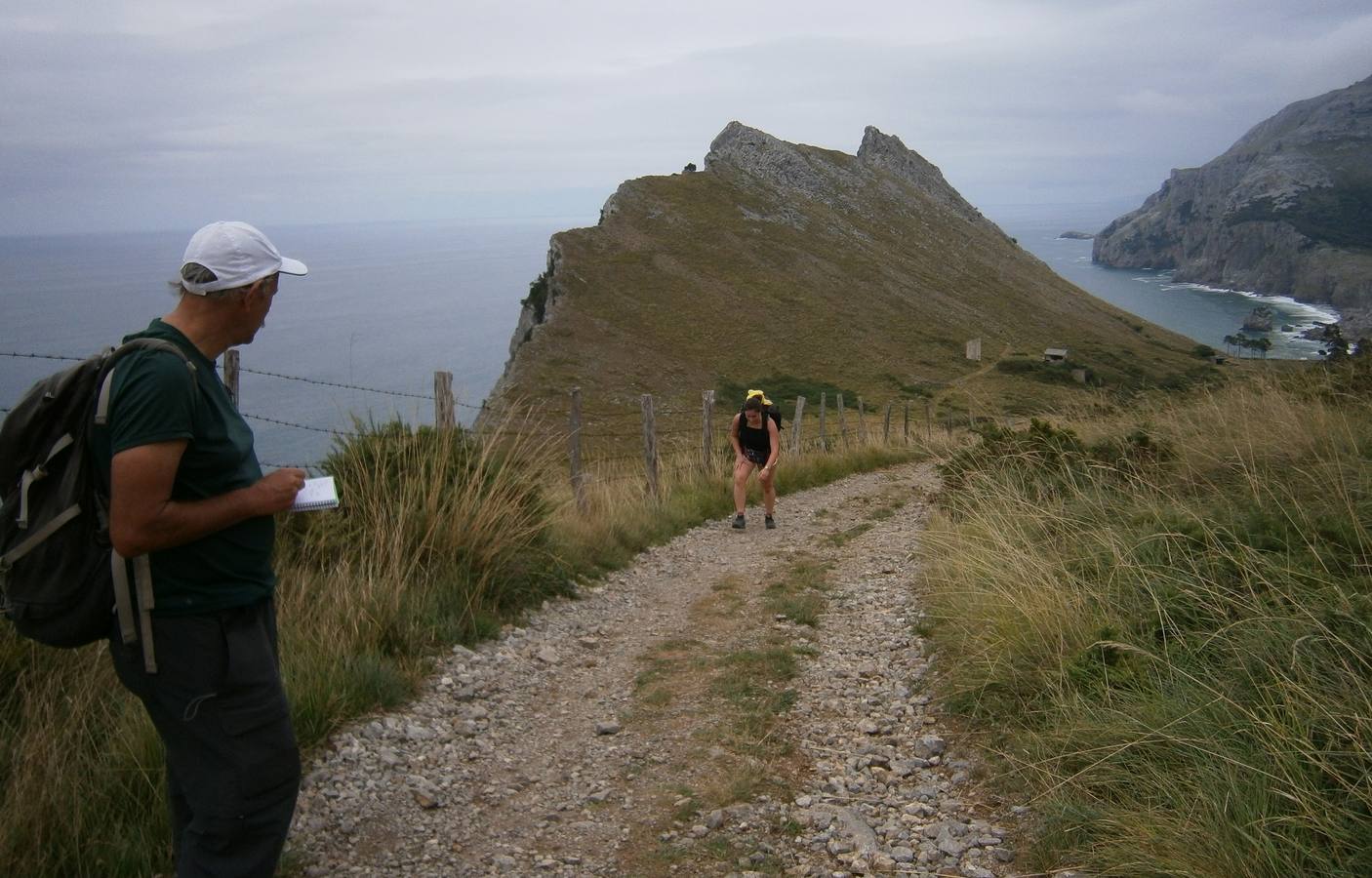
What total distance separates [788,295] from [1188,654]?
6268 cm

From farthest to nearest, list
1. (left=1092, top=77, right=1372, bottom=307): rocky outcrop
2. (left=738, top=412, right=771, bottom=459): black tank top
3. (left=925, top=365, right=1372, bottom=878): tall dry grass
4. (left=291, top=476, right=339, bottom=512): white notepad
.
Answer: (left=1092, top=77, right=1372, bottom=307): rocky outcrop < (left=738, top=412, right=771, bottom=459): black tank top < (left=925, top=365, right=1372, bottom=878): tall dry grass < (left=291, top=476, right=339, bottom=512): white notepad

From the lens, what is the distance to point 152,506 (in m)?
2.31

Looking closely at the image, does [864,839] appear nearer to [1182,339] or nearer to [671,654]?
[671,654]

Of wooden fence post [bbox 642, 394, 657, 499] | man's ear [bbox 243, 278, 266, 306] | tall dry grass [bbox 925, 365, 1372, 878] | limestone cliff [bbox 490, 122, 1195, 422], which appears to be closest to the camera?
man's ear [bbox 243, 278, 266, 306]

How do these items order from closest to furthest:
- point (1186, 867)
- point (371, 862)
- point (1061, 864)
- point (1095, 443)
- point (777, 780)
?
point (1186, 867) < point (1061, 864) < point (371, 862) < point (777, 780) < point (1095, 443)

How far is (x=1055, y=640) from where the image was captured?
4531 mm

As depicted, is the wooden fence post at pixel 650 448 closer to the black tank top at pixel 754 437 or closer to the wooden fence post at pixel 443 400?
the black tank top at pixel 754 437

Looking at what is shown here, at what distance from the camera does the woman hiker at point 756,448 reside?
11.0m

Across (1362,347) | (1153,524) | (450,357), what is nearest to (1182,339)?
(450,357)

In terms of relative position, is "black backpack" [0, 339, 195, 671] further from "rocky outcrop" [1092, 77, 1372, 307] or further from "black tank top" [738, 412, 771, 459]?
"rocky outcrop" [1092, 77, 1372, 307]

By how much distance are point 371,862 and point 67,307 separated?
61767mm

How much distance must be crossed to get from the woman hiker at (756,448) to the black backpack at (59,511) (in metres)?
8.76

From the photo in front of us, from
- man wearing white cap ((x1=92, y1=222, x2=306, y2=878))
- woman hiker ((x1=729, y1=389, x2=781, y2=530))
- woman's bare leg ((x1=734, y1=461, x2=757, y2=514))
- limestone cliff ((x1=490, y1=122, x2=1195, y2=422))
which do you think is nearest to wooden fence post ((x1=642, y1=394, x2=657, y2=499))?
woman hiker ((x1=729, y1=389, x2=781, y2=530))

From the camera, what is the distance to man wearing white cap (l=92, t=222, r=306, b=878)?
7.86 feet
